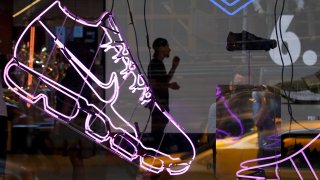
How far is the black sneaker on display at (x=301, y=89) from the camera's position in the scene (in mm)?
4637

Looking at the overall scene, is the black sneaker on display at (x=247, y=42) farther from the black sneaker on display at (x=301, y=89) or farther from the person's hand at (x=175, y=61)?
the person's hand at (x=175, y=61)

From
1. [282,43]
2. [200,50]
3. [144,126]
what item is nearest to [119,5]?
[200,50]

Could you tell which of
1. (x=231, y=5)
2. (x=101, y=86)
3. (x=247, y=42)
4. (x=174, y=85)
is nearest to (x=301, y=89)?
(x=247, y=42)

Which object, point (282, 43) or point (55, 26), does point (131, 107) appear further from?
point (282, 43)

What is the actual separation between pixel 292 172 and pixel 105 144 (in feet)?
5.47

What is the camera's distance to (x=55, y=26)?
479 cm

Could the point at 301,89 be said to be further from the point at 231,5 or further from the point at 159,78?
the point at 159,78

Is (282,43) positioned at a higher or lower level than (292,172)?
higher

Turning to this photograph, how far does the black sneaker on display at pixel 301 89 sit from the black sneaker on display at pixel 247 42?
0.37 metres

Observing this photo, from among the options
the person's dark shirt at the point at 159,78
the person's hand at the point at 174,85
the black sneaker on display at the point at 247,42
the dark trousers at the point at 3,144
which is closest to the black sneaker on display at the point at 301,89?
the black sneaker on display at the point at 247,42

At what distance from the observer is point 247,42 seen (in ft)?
15.2

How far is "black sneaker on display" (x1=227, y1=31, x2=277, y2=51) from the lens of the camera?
15.1 feet

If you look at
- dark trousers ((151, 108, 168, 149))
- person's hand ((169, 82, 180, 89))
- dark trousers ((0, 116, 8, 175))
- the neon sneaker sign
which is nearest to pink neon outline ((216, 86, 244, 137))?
person's hand ((169, 82, 180, 89))

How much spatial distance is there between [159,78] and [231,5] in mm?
946
